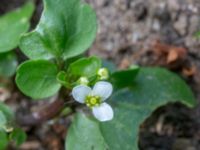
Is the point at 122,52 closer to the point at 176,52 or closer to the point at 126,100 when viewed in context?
the point at 176,52

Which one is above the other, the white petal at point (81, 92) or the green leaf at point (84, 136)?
the white petal at point (81, 92)

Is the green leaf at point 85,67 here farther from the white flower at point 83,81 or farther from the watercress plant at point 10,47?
the watercress plant at point 10,47

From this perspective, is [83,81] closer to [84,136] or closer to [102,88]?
[102,88]

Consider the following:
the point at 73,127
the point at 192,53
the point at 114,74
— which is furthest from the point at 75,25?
the point at 192,53

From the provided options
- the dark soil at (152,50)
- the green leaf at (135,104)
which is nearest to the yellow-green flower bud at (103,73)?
the green leaf at (135,104)

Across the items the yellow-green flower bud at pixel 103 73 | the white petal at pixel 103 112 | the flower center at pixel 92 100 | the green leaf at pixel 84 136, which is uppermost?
the yellow-green flower bud at pixel 103 73

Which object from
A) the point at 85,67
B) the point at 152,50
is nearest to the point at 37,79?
the point at 85,67
